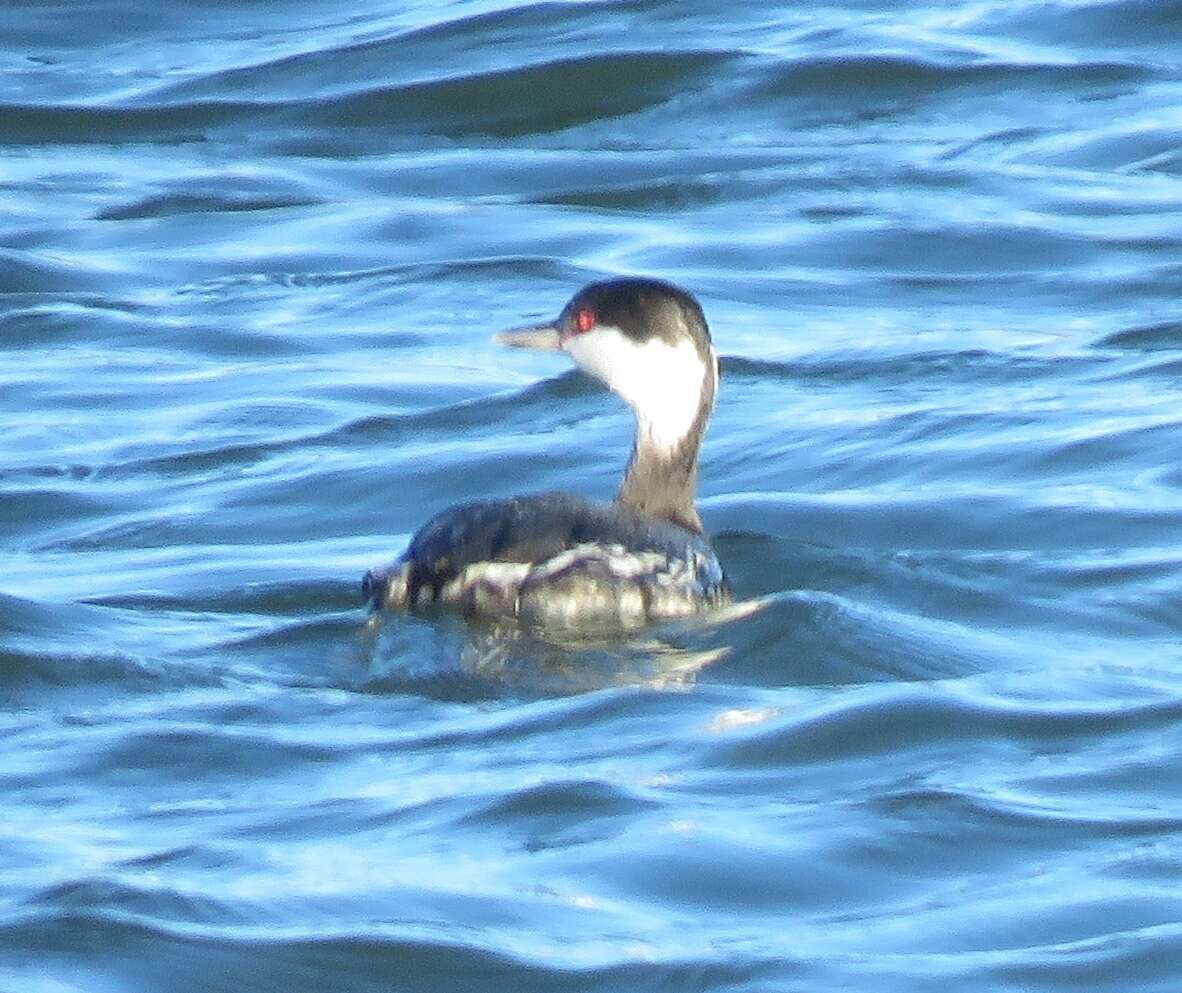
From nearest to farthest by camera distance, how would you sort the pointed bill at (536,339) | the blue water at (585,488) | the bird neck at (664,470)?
the blue water at (585,488) → the bird neck at (664,470) → the pointed bill at (536,339)

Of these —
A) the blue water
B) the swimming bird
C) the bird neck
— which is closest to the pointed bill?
the swimming bird

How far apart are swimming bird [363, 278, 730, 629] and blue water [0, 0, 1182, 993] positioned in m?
0.14

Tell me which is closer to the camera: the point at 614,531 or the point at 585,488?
the point at 614,531

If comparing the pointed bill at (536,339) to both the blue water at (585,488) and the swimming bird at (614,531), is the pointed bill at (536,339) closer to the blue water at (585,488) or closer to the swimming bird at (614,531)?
the swimming bird at (614,531)

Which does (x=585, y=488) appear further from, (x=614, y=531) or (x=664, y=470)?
(x=614, y=531)

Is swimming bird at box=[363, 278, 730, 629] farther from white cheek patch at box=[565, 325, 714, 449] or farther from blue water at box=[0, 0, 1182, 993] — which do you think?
blue water at box=[0, 0, 1182, 993]

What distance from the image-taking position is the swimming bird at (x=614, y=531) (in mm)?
9031

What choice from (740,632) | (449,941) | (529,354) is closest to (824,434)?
(529,354)

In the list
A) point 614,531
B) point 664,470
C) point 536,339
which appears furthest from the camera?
point 536,339

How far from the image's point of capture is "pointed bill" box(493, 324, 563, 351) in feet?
34.4

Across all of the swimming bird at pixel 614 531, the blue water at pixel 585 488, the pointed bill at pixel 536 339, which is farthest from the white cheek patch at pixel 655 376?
the blue water at pixel 585 488

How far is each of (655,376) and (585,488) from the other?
4.89ft

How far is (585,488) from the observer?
465 inches

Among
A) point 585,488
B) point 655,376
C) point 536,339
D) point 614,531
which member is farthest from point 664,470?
point 585,488
